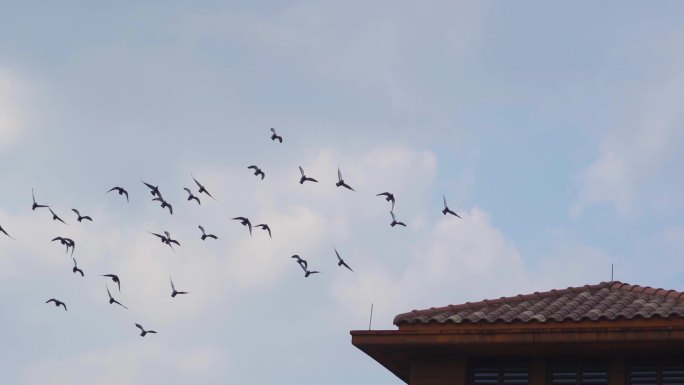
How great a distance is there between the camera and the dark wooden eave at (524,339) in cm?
2284

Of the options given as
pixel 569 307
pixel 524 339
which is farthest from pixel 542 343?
pixel 569 307

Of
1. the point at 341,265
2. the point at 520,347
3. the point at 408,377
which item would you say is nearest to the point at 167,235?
the point at 341,265

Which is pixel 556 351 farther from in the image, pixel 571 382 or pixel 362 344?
pixel 362 344

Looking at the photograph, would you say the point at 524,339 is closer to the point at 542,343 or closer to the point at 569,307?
the point at 542,343

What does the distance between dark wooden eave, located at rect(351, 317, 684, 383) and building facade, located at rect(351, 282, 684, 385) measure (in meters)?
0.02

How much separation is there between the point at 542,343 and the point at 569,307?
1.51m

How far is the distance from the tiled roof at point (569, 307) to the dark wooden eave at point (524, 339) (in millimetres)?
116

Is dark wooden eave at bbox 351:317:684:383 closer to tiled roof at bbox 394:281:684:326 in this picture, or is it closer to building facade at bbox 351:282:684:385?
building facade at bbox 351:282:684:385

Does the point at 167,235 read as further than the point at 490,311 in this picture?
Yes

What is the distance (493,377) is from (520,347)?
2.52 feet

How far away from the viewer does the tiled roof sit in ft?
77.2

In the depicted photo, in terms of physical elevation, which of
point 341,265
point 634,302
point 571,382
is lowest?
point 571,382

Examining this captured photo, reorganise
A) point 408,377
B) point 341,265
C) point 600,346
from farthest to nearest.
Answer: point 341,265, point 408,377, point 600,346

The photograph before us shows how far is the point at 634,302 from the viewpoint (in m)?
24.5
